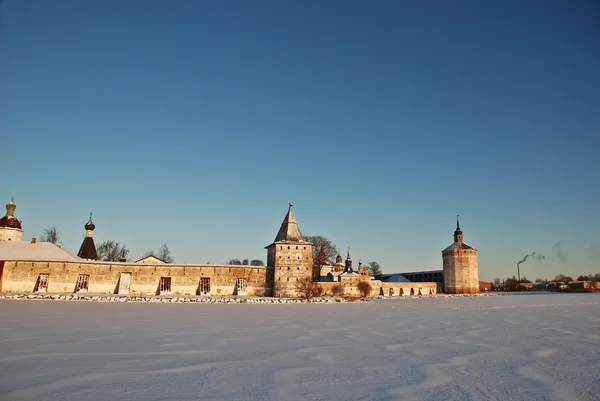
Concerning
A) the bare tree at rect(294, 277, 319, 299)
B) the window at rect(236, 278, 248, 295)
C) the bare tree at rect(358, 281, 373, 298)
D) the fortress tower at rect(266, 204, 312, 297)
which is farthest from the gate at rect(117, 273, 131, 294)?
the bare tree at rect(358, 281, 373, 298)

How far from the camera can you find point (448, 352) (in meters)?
6.86

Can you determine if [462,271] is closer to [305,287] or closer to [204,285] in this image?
[305,287]

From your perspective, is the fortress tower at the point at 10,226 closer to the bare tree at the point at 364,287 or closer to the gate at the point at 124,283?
the gate at the point at 124,283

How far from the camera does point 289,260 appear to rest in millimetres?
34500

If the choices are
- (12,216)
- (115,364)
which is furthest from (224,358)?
(12,216)

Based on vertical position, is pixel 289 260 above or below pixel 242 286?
above

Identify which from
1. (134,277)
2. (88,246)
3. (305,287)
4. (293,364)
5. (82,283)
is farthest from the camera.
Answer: (88,246)

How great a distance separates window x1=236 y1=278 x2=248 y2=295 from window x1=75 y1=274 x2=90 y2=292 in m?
11.0

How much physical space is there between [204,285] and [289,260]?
7036mm

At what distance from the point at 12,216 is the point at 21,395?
45.2 metres

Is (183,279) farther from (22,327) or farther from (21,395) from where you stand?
(21,395)

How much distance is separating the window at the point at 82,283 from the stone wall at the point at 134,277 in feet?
0.50

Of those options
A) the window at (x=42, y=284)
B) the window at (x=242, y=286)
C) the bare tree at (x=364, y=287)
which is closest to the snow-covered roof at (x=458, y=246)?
the bare tree at (x=364, y=287)

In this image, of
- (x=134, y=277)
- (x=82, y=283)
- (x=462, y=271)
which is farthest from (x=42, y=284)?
(x=462, y=271)
